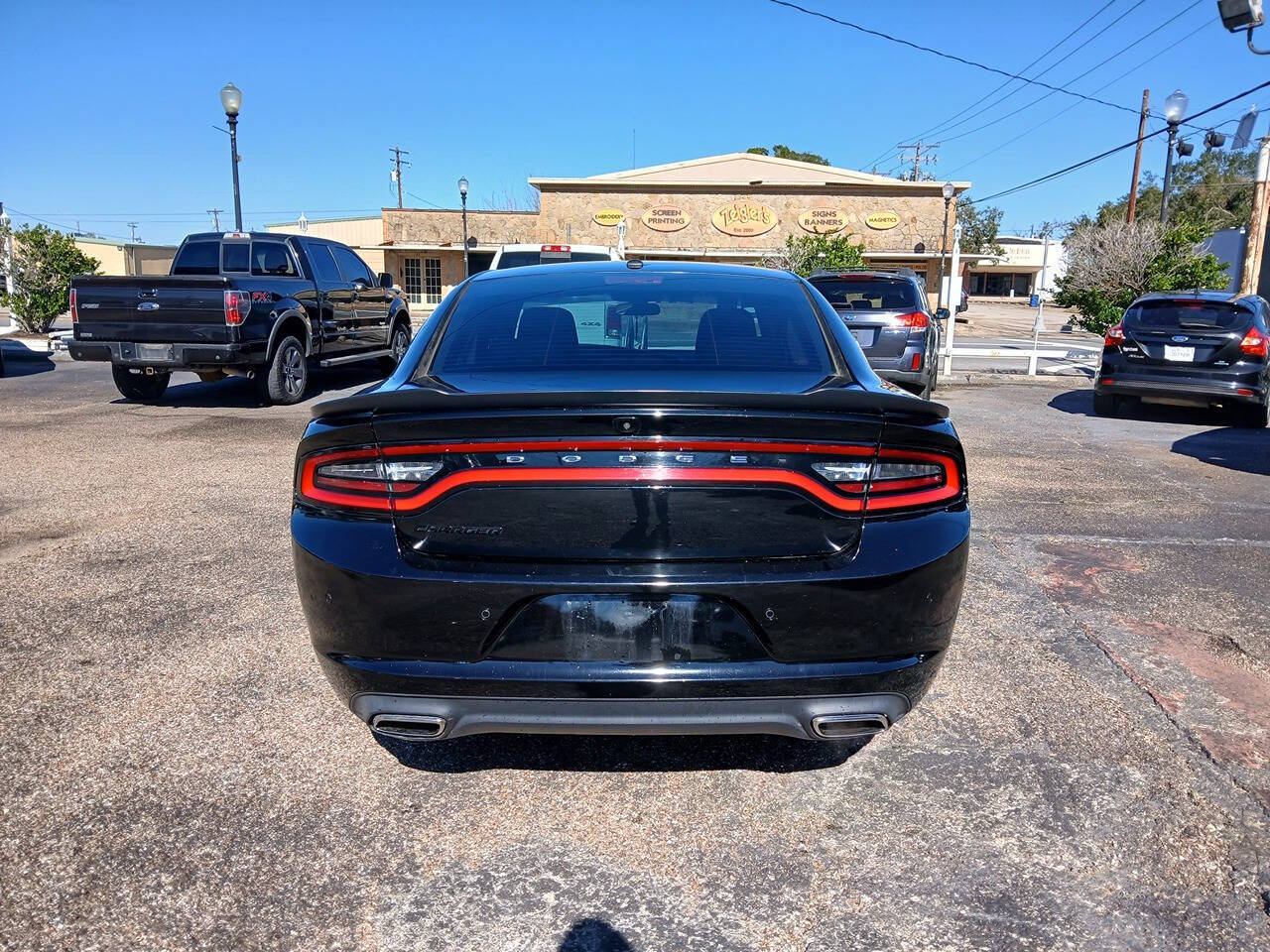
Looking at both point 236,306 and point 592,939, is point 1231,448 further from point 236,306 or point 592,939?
point 236,306

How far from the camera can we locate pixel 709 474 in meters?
2.45

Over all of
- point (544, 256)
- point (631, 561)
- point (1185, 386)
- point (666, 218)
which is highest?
point (666, 218)

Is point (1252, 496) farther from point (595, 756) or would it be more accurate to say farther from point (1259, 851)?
point (595, 756)

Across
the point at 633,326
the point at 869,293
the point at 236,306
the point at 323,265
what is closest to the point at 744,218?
the point at 869,293

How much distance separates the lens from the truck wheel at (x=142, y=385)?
11.1 metres

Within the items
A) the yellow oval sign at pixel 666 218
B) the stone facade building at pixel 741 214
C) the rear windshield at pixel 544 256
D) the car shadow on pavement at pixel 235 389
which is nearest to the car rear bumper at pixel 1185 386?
the rear windshield at pixel 544 256

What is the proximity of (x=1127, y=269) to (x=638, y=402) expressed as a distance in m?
21.6

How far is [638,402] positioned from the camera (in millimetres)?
2494

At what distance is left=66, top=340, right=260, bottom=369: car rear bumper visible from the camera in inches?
398

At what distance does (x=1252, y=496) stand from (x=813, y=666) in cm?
627

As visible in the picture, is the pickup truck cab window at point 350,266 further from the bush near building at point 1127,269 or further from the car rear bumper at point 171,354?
the bush near building at point 1127,269

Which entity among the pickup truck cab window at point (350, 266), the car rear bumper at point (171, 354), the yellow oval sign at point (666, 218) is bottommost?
the car rear bumper at point (171, 354)

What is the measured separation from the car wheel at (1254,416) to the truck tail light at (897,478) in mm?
10007

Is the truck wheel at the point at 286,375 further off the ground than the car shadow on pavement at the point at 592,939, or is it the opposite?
the truck wheel at the point at 286,375
